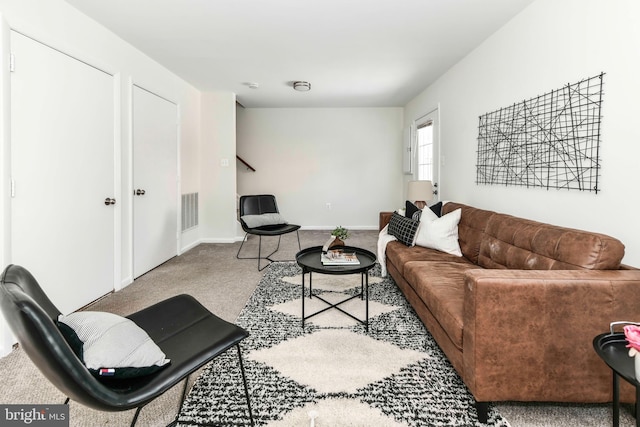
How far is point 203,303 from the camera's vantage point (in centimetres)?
293

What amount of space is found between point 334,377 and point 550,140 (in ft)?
6.88

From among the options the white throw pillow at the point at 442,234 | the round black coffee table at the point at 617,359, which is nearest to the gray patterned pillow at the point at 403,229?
the white throw pillow at the point at 442,234

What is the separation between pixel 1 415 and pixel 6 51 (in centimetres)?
195

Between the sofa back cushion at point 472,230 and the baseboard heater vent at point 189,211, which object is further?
the baseboard heater vent at point 189,211

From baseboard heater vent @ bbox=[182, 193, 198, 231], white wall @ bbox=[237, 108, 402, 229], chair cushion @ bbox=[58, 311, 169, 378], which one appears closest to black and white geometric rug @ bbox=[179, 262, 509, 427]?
chair cushion @ bbox=[58, 311, 169, 378]

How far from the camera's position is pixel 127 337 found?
1.19m

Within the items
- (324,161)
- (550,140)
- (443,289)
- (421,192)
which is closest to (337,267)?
(443,289)

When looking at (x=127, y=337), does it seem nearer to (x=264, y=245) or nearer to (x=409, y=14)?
(x=409, y=14)

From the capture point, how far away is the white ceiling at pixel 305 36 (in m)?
2.64

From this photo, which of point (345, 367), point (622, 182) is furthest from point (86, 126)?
point (622, 182)

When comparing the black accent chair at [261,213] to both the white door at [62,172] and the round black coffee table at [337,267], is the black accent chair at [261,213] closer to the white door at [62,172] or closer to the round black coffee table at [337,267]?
the round black coffee table at [337,267]

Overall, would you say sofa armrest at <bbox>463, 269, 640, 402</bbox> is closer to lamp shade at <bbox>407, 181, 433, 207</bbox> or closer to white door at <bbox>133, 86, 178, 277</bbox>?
lamp shade at <bbox>407, 181, 433, 207</bbox>

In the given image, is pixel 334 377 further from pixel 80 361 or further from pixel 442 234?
pixel 442 234

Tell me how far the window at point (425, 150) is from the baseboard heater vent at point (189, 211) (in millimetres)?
Result: 3483
